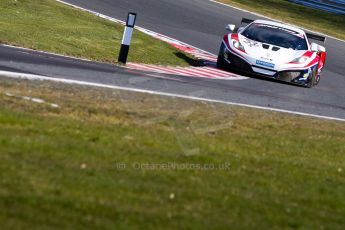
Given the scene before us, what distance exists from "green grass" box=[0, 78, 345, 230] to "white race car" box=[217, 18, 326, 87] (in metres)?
6.91

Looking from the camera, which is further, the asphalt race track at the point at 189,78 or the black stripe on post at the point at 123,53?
the black stripe on post at the point at 123,53

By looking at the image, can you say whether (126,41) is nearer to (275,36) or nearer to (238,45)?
(238,45)

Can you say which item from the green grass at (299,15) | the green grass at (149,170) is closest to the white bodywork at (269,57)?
the green grass at (149,170)

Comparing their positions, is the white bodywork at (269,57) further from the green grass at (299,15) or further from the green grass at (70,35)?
the green grass at (299,15)

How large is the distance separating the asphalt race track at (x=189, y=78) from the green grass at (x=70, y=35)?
196cm

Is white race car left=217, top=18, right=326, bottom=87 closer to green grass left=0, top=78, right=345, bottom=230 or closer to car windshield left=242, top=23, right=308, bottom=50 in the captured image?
car windshield left=242, top=23, right=308, bottom=50

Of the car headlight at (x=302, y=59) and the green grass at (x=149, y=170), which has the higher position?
the green grass at (x=149, y=170)

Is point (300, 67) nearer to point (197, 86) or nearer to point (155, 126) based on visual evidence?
point (197, 86)

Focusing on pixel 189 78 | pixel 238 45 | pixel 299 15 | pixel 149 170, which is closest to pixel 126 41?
pixel 189 78

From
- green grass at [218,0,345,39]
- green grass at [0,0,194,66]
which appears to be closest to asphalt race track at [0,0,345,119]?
green grass at [0,0,194,66]

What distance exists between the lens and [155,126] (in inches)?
345

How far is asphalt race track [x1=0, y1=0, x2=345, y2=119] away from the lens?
1223 cm

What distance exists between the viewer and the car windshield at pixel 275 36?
18312 mm

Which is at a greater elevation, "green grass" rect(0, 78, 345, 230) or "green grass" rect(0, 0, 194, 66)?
"green grass" rect(0, 78, 345, 230)
